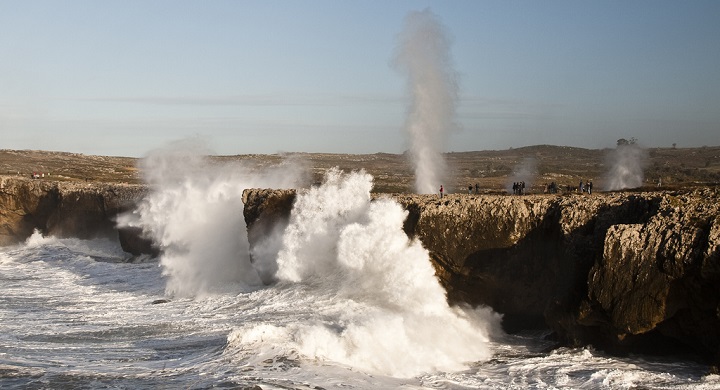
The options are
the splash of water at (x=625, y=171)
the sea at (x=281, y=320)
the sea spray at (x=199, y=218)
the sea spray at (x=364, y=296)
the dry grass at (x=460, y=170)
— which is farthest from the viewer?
the dry grass at (x=460, y=170)

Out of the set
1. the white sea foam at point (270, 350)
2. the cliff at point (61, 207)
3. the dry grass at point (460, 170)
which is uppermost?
the dry grass at point (460, 170)

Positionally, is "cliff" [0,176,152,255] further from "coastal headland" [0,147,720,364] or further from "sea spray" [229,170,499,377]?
"coastal headland" [0,147,720,364]

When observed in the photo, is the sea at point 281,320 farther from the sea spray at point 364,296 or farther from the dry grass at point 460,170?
the dry grass at point 460,170

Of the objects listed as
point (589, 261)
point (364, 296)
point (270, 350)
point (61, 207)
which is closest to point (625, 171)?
point (364, 296)

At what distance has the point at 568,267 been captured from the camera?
1750 centimetres

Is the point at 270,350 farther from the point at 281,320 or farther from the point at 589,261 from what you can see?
the point at 589,261

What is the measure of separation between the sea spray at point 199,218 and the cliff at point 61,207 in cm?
148

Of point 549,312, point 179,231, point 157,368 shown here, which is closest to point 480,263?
point 549,312

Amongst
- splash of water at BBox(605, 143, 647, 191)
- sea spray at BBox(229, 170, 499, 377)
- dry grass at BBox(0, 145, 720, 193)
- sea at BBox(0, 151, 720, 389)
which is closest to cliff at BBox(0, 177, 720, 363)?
sea at BBox(0, 151, 720, 389)

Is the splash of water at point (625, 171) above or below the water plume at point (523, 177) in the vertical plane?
above

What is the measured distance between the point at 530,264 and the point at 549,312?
182cm

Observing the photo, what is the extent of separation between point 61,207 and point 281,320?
24700 mm

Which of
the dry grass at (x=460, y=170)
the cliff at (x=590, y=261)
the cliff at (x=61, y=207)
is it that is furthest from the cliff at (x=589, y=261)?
the cliff at (x=61, y=207)

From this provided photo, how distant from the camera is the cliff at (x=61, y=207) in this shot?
124ft
